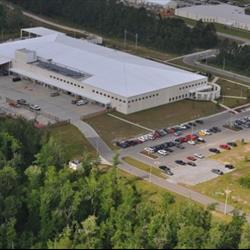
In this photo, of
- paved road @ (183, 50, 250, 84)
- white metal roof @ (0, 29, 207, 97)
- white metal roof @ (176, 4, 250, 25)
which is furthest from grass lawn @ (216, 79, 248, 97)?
white metal roof @ (176, 4, 250, 25)

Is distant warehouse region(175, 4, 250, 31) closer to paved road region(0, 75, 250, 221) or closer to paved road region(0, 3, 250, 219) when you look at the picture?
paved road region(0, 75, 250, 221)

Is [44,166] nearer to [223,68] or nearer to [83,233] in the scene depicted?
[83,233]

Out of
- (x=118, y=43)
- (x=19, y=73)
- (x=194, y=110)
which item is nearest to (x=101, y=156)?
(x=194, y=110)

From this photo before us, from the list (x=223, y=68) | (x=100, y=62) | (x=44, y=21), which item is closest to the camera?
(x=100, y=62)

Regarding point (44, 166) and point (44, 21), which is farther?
point (44, 21)

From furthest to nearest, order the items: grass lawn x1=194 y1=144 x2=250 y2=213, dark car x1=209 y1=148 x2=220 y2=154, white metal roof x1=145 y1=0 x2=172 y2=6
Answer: white metal roof x1=145 y1=0 x2=172 y2=6 < dark car x1=209 y1=148 x2=220 y2=154 < grass lawn x1=194 y1=144 x2=250 y2=213

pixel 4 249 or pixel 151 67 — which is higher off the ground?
pixel 151 67

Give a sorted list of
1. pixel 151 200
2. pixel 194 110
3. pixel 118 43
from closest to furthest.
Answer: pixel 151 200, pixel 194 110, pixel 118 43
